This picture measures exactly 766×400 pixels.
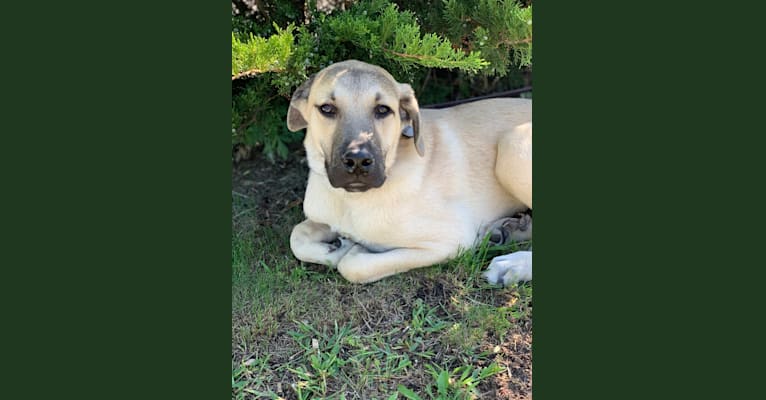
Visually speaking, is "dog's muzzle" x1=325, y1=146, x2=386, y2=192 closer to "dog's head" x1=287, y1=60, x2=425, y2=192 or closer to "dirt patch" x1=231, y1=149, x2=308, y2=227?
"dog's head" x1=287, y1=60, x2=425, y2=192

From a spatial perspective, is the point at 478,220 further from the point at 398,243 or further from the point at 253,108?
the point at 253,108

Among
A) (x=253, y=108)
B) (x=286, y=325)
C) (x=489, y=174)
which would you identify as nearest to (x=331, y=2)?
(x=253, y=108)

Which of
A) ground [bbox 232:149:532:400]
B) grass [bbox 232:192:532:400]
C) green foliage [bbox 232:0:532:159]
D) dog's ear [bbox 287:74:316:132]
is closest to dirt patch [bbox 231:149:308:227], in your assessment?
green foliage [bbox 232:0:532:159]

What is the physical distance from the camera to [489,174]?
14.2ft

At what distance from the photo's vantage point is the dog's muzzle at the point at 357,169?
3.51m

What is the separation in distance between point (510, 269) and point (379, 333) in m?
0.89

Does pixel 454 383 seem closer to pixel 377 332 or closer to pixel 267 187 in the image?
pixel 377 332

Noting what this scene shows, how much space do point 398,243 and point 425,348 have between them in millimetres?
744

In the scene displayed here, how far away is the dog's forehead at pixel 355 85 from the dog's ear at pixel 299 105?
0.14 m

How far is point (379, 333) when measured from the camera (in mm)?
3639

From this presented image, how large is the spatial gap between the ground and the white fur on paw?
0.05 metres

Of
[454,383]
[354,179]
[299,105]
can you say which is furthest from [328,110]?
[454,383]

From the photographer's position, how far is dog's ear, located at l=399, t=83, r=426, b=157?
3822mm

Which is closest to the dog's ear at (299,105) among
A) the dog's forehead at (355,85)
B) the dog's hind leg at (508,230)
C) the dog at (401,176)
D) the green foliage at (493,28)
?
the dog at (401,176)
